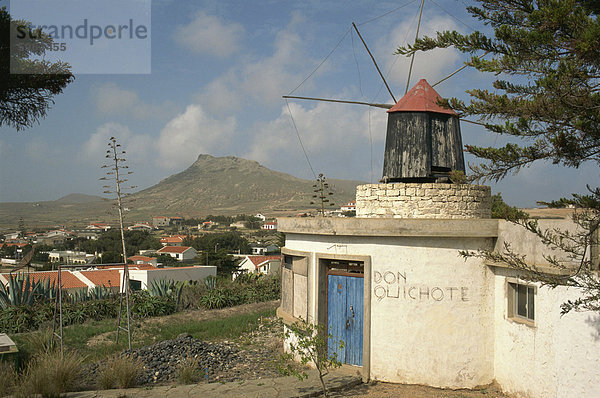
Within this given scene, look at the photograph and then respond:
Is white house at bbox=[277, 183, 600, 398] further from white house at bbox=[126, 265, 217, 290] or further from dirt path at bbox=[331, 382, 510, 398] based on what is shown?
white house at bbox=[126, 265, 217, 290]

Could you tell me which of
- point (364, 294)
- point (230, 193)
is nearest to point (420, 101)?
point (364, 294)

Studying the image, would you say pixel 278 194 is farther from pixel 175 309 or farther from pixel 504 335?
pixel 504 335

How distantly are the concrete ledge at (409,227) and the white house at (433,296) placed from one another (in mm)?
20

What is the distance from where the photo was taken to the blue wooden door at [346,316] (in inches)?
386

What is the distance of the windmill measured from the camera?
10867mm

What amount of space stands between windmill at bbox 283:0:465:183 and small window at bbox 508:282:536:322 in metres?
3.01

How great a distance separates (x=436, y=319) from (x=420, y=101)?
16.5 feet

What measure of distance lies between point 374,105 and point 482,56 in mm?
5703

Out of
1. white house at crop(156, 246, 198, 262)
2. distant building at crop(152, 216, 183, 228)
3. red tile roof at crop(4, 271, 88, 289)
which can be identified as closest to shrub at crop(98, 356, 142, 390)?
red tile roof at crop(4, 271, 88, 289)

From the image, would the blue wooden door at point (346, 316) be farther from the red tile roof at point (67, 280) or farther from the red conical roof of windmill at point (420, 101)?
the red tile roof at point (67, 280)

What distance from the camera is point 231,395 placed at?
8492mm

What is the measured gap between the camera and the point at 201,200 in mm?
156375

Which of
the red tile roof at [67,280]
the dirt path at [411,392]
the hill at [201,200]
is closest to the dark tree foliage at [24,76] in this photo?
the dirt path at [411,392]

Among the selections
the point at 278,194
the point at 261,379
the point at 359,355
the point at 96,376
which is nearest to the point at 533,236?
the point at 359,355
